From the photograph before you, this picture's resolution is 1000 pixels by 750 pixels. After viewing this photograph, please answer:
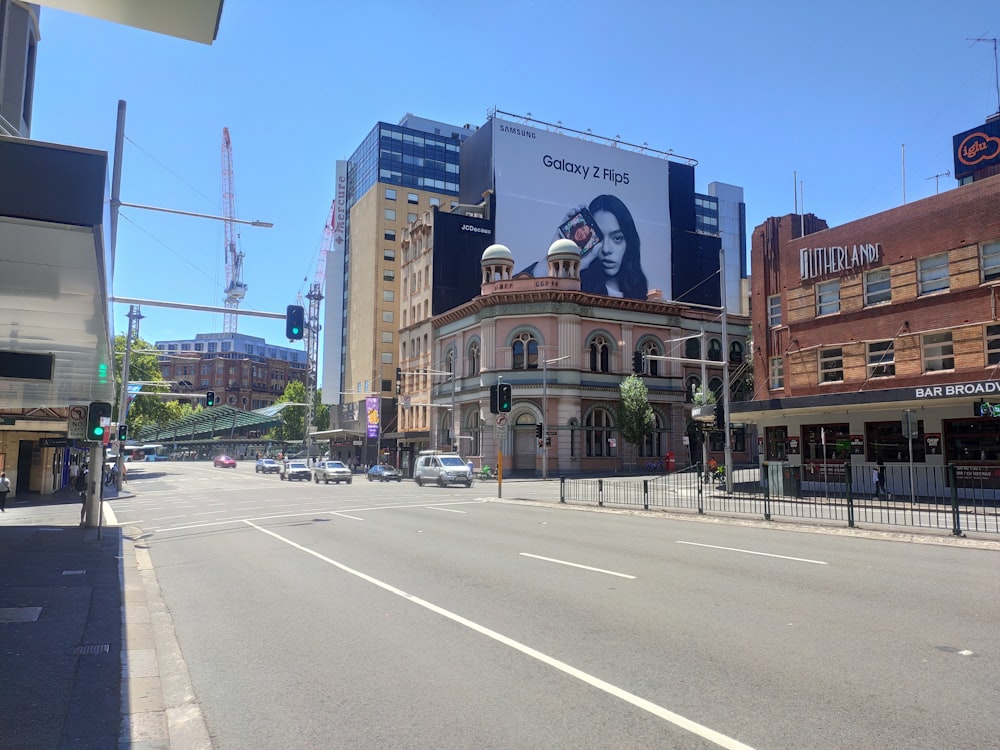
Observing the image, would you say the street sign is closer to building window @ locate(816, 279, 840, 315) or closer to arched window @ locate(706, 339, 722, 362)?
building window @ locate(816, 279, 840, 315)

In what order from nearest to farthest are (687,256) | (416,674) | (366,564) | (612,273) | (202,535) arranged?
(416,674)
(366,564)
(202,535)
(612,273)
(687,256)

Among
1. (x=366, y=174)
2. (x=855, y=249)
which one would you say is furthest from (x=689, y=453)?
(x=366, y=174)

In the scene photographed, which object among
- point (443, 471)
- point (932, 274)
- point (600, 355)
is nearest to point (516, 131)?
point (600, 355)

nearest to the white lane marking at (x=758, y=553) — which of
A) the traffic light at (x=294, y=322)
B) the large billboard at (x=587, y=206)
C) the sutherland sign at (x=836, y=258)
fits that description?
the traffic light at (x=294, y=322)

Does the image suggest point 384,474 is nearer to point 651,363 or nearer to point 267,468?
point 267,468

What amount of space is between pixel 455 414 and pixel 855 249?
37640 mm

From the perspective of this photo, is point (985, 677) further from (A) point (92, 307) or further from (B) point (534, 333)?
(B) point (534, 333)

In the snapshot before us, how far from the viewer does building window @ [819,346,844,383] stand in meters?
32.0

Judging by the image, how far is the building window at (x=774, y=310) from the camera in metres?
35.7

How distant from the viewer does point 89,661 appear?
698 centimetres

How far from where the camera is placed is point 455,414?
2461 inches

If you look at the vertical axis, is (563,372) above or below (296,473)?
above

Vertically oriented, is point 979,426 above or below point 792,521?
above

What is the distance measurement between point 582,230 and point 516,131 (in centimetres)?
1263
